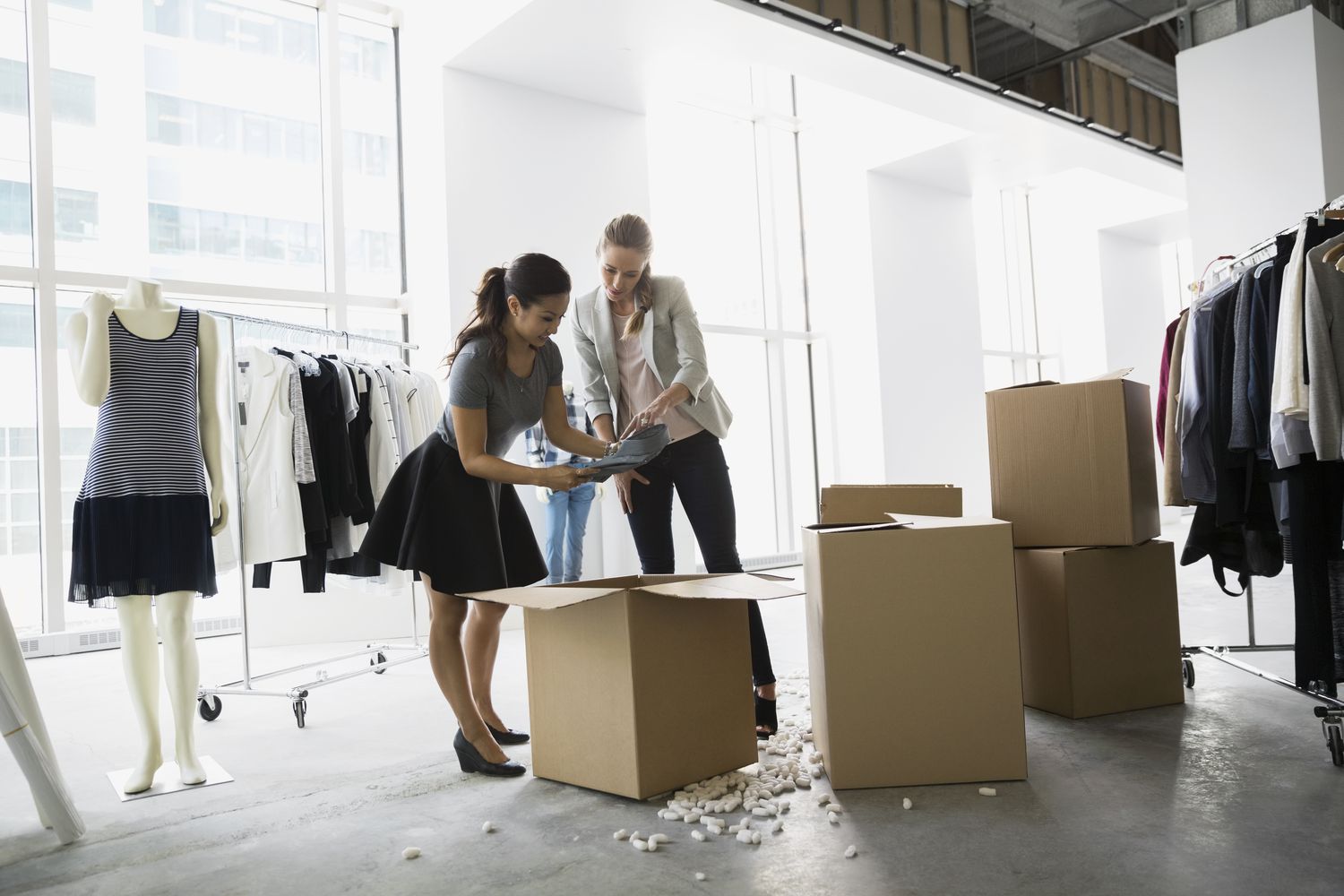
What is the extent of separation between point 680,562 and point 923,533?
384 centimetres

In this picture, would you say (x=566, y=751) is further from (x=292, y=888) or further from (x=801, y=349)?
(x=801, y=349)

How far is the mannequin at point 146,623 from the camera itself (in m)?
2.20

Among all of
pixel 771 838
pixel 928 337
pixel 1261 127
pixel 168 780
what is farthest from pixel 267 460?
pixel 928 337

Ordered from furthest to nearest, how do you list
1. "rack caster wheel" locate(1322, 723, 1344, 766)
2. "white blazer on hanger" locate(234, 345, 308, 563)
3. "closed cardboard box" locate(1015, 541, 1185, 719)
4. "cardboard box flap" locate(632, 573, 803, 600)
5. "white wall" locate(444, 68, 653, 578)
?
1. "white wall" locate(444, 68, 653, 578)
2. "white blazer on hanger" locate(234, 345, 308, 563)
3. "closed cardboard box" locate(1015, 541, 1185, 719)
4. "rack caster wheel" locate(1322, 723, 1344, 766)
5. "cardboard box flap" locate(632, 573, 803, 600)

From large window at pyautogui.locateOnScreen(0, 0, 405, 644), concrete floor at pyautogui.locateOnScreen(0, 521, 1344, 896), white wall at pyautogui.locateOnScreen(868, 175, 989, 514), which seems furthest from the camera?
white wall at pyautogui.locateOnScreen(868, 175, 989, 514)

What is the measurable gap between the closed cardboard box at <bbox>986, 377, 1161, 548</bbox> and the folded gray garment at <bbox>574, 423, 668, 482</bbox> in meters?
0.97

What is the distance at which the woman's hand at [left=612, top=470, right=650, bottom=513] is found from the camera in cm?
239

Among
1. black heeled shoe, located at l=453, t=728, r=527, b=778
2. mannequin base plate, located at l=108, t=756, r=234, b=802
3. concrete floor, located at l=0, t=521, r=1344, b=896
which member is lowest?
mannequin base plate, located at l=108, t=756, r=234, b=802

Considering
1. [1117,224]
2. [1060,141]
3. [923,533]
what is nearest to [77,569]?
[923,533]

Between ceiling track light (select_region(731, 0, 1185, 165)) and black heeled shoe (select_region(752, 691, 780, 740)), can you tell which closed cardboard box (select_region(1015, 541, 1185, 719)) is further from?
ceiling track light (select_region(731, 0, 1185, 165))

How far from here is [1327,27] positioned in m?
5.02

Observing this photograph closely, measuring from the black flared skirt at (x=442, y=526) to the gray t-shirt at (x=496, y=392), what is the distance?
7 cm

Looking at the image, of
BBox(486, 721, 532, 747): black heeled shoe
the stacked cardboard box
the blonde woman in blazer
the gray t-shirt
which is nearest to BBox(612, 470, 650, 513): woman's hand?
the blonde woman in blazer

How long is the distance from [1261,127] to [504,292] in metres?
4.80
